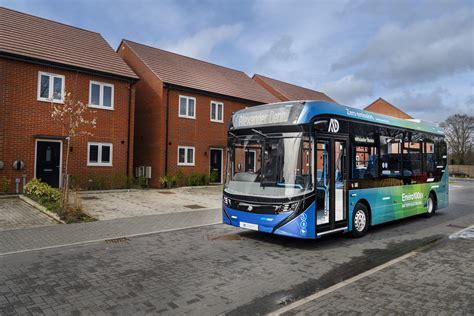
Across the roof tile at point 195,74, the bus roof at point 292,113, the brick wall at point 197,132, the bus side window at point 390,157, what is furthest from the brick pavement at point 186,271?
the roof tile at point 195,74

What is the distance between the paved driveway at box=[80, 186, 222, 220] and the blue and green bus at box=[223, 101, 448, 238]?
15.8ft

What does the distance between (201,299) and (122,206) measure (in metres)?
8.79

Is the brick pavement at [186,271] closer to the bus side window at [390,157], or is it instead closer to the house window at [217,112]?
Answer: the bus side window at [390,157]

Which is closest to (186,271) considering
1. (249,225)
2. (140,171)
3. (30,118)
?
(249,225)

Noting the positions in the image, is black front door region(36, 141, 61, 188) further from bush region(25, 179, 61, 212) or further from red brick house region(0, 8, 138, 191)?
bush region(25, 179, 61, 212)

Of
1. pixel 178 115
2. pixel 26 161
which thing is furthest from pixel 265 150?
pixel 178 115

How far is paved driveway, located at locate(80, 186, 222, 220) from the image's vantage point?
1155 cm

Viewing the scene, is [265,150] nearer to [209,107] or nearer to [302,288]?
[302,288]

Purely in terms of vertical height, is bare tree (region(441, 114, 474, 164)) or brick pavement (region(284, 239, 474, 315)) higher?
bare tree (region(441, 114, 474, 164))

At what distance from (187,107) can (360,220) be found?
14.5m

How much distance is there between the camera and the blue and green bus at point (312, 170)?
692 cm

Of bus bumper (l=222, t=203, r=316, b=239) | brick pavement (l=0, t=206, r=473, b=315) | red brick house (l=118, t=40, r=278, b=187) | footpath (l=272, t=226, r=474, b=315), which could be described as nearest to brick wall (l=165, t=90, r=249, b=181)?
red brick house (l=118, t=40, r=278, b=187)

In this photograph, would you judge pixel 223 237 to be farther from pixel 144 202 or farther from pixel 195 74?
pixel 195 74

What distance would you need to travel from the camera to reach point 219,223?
1016cm
